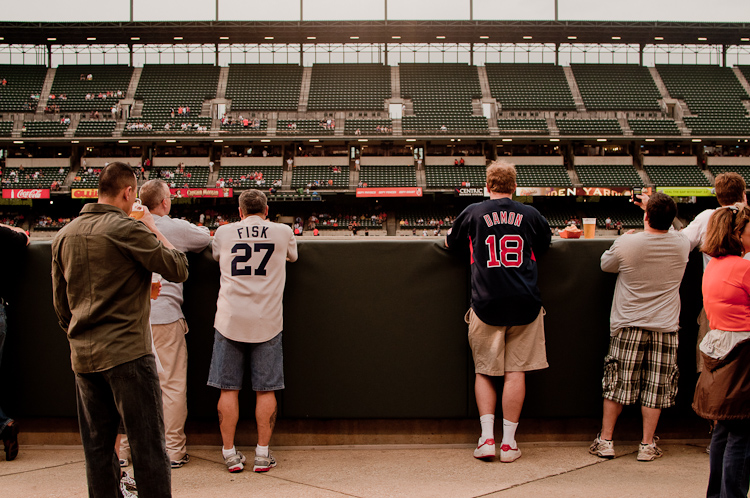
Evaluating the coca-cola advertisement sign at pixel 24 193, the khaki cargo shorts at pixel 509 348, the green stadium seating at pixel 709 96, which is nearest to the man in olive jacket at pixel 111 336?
the khaki cargo shorts at pixel 509 348

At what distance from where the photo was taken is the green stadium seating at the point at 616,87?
3550 centimetres

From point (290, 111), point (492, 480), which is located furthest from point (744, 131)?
point (492, 480)

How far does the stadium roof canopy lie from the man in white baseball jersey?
34.5 metres

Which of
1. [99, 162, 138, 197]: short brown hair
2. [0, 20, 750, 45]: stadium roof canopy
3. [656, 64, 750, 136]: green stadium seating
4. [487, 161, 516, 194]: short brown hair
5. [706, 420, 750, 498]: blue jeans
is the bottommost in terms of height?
[706, 420, 750, 498]: blue jeans

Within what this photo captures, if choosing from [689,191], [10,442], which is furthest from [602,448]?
[689,191]

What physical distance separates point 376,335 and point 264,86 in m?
36.6

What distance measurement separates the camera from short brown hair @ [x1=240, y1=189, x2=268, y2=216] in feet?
11.8

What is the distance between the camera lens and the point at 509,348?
358 centimetres

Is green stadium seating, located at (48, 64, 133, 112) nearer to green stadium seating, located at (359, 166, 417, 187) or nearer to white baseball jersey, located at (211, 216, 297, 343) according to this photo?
green stadium seating, located at (359, 166, 417, 187)

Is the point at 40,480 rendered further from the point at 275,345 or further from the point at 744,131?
the point at 744,131

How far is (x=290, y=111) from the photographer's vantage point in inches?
1390

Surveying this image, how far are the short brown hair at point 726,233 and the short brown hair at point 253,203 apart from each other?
9.02 feet

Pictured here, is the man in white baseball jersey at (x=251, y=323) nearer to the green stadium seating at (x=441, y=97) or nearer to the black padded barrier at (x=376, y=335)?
the black padded barrier at (x=376, y=335)

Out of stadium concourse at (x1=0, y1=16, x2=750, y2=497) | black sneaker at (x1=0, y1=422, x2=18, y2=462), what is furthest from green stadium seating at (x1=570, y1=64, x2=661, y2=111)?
black sneaker at (x1=0, y1=422, x2=18, y2=462)
